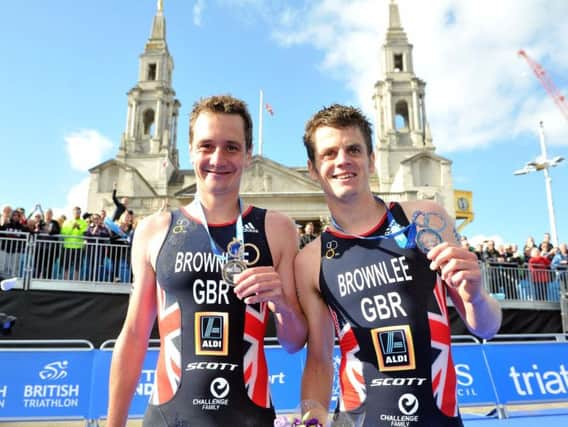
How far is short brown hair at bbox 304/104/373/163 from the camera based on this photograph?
2668 mm

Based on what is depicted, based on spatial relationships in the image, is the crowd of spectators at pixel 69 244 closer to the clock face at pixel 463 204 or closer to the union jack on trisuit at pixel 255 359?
the union jack on trisuit at pixel 255 359

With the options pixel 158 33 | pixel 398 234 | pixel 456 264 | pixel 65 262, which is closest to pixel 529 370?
pixel 398 234

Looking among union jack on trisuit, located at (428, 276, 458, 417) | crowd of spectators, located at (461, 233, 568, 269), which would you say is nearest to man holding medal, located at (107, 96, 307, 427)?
union jack on trisuit, located at (428, 276, 458, 417)

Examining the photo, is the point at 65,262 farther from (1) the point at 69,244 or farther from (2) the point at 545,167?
(2) the point at 545,167

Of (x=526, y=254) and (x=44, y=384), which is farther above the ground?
(x=526, y=254)

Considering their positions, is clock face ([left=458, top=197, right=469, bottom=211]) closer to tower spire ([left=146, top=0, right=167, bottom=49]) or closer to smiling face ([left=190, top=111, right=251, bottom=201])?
tower spire ([left=146, top=0, right=167, bottom=49])

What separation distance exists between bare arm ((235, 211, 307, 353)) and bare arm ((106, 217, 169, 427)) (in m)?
0.66

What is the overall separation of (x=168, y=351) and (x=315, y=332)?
837 mm

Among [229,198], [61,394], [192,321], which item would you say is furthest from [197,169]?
[61,394]

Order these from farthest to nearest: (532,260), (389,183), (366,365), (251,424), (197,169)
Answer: (389,183) → (532,260) → (197,169) → (366,365) → (251,424)

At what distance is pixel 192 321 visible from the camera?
7.77 feet

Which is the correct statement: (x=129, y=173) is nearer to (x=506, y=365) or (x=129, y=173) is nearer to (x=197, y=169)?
(x=506, y=365)

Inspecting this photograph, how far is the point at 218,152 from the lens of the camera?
8.25 feet

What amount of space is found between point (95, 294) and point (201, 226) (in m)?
11.3
